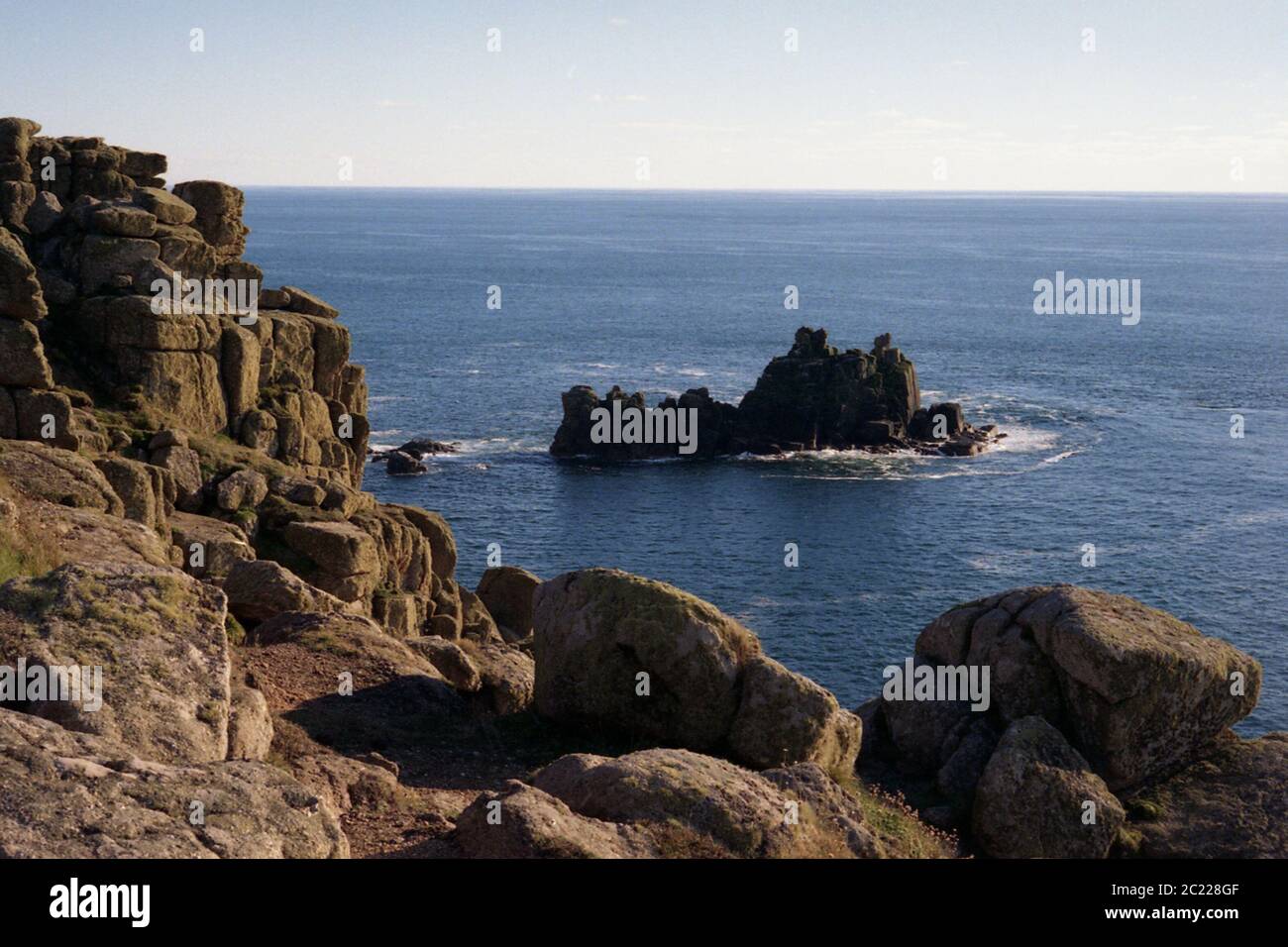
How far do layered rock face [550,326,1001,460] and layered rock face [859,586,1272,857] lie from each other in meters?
89.1

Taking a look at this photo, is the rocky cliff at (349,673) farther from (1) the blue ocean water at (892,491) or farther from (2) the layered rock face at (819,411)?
(2) the layered rock face at (819,411)

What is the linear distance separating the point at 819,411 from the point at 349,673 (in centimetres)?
10379

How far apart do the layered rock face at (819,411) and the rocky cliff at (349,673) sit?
65.3m

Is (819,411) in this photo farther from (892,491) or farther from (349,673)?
(349,673)

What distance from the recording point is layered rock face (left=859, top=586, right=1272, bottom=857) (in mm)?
27625

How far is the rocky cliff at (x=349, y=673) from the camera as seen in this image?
14.8m

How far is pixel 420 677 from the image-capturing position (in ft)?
81.1

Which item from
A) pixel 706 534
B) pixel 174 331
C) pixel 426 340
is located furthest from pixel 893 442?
pixel 174 331

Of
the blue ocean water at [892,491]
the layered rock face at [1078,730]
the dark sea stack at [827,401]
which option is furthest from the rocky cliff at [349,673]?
the dark sea stack at [827,401]

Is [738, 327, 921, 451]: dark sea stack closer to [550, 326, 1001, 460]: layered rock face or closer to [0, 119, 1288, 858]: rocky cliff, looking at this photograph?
[550, 326, 1001, 460]: layered rock face

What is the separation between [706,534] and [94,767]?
8364 centimetres

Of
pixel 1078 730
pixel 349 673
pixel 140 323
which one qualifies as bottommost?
pixel 1078 730

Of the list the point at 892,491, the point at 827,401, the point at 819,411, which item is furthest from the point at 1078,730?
the point at 827,401

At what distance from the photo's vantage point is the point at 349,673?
943 inches
